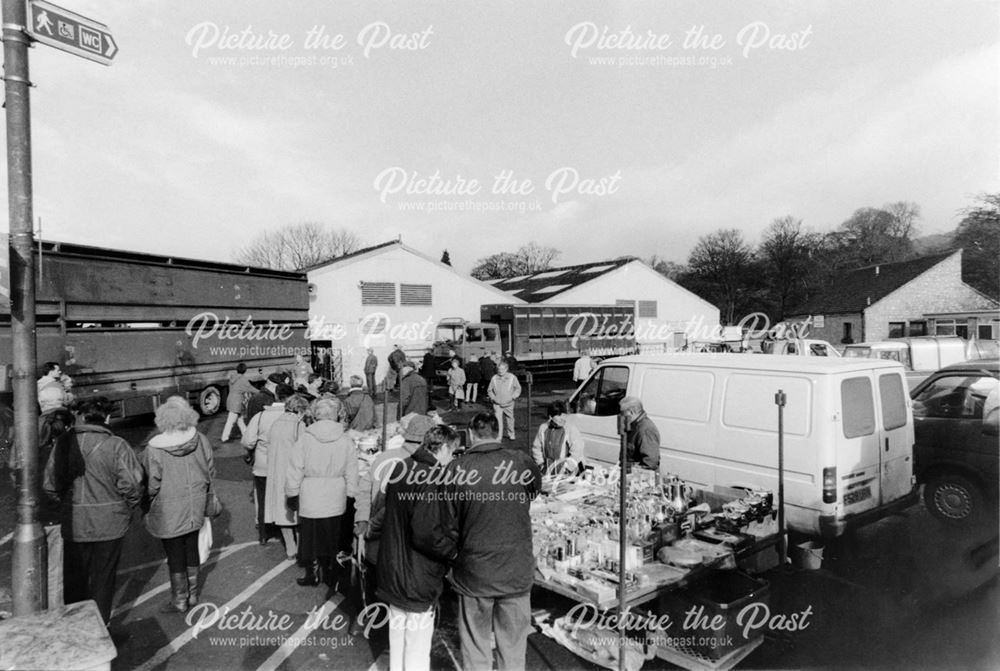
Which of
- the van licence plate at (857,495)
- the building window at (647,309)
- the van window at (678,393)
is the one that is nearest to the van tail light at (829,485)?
the van licence plate at (857,495)

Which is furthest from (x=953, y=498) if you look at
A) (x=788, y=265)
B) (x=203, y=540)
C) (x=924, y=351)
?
(x=788, y=265)

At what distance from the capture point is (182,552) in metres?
4.93

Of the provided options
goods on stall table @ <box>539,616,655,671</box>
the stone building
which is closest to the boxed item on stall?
goods on stall table @ <box>539,616,655,671</box>

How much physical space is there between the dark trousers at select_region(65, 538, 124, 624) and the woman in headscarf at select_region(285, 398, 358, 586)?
138 cm

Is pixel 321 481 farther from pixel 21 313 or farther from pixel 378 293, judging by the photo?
pixel 378 293

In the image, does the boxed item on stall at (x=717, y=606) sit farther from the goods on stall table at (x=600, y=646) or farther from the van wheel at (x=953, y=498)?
the van wheel at (x=953, y=498)

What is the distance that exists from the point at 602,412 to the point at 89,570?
228 inches

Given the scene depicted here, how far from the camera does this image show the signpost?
321 cm

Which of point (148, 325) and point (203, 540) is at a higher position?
point (148, 325)

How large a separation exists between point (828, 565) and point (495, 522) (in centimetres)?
449

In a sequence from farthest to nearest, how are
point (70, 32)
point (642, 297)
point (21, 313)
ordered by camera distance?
1. point (642, 297)
2. point (70, 32)
3. point (21, 313)

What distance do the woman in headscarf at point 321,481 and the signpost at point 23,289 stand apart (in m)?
2.01

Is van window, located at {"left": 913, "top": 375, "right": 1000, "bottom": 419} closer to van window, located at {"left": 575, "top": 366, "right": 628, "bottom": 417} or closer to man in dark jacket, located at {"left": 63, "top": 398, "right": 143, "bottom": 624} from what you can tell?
van window, located at {"left": 575, "top": 366, "right": 628, "bottom": 417}

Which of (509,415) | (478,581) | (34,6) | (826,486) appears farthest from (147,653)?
(509,415)
